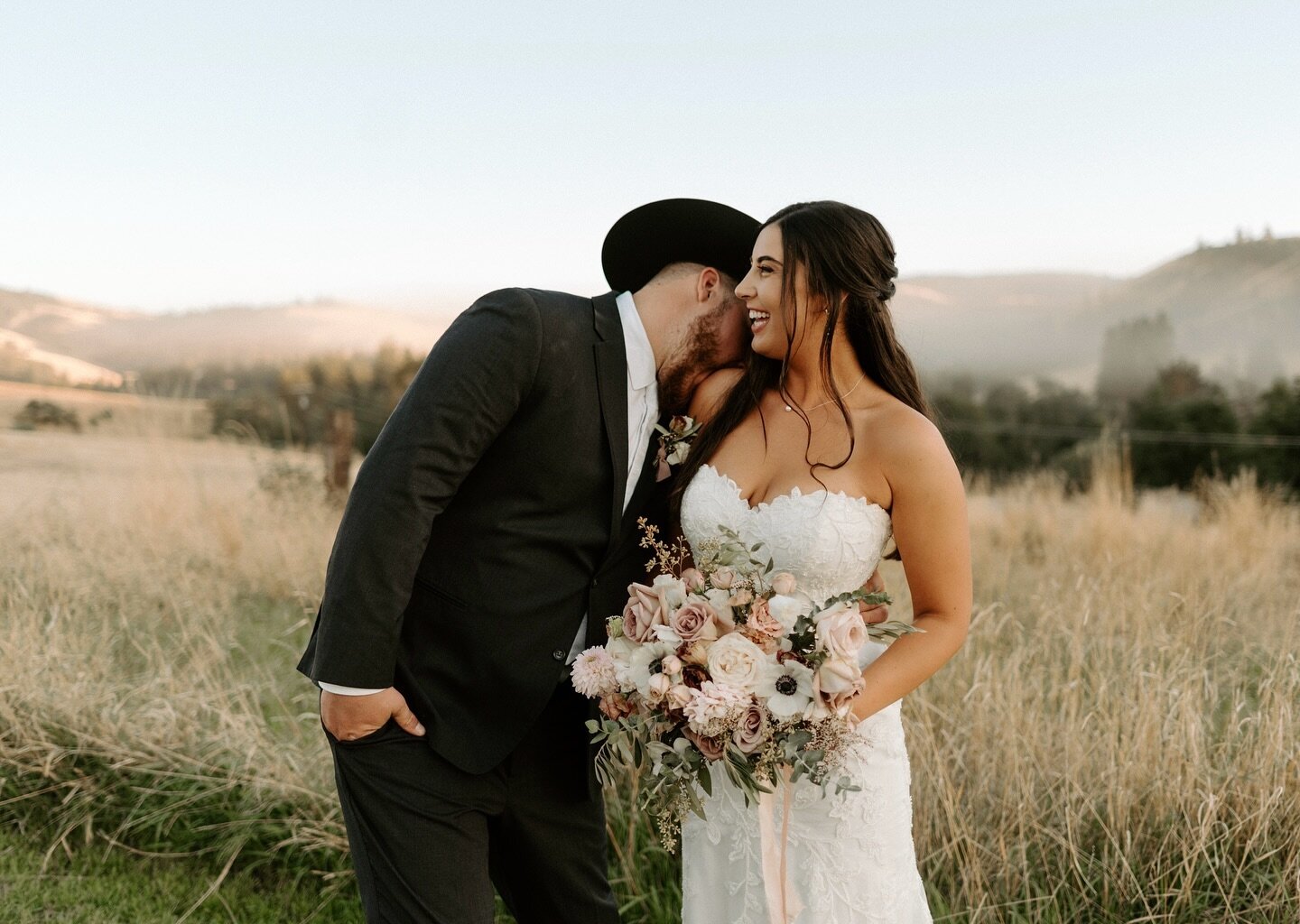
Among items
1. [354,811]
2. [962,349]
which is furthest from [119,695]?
[962,349]

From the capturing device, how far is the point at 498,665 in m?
2.66

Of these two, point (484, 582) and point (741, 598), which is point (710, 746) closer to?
point (741, 598)

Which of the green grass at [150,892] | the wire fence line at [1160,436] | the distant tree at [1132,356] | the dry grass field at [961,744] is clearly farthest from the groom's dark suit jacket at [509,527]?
the distant tree at [1132,356]

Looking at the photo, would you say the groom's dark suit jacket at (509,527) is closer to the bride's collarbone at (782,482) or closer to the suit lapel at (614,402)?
the suit lapel at (614,402)

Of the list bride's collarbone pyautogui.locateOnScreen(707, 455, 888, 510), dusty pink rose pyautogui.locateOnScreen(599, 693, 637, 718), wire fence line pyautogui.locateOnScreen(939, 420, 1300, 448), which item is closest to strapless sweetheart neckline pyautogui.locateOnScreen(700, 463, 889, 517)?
bride's collarbone pyautogui.locateOnScreen(707, 455, 888, 510)

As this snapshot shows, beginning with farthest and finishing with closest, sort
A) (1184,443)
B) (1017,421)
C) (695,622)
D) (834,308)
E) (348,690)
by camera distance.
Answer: (1017,421) < (1184,443) < (834,308) < (348,690) < (695,622)

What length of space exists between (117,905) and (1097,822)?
3952 millimetres

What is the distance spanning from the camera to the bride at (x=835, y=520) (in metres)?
2.68

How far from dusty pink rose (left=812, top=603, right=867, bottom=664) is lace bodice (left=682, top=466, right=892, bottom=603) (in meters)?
0.48

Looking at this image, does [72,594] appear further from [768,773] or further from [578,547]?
[768,773]

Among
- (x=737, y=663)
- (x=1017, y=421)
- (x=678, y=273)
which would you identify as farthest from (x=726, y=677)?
(x=1017, y=421)

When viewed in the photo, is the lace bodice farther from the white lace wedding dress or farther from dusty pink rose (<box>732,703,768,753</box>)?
dusty pink rose (<box>732,703,768,753</box>)

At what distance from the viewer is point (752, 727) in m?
2.22

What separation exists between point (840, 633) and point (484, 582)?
959 millimetres
